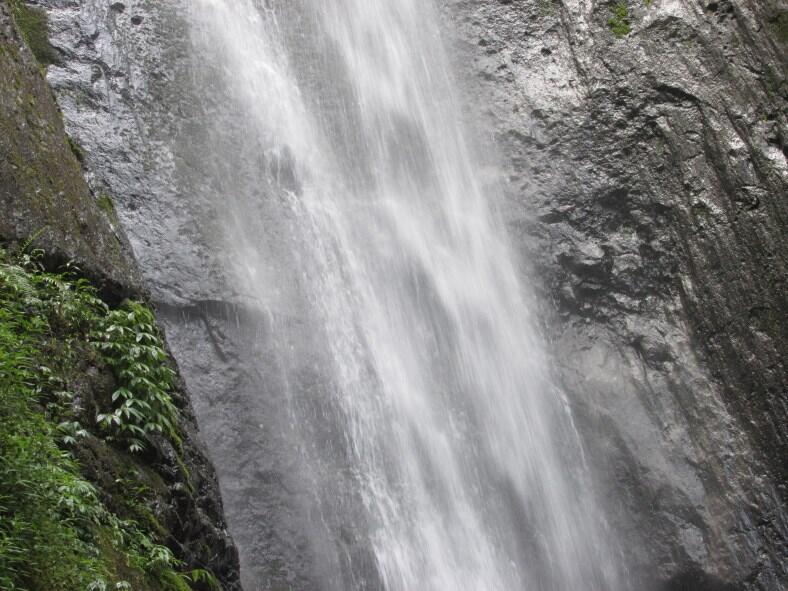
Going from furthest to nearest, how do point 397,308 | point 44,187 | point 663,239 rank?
point 663,239 → point 397,308 → point 44,187

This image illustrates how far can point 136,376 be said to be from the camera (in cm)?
438

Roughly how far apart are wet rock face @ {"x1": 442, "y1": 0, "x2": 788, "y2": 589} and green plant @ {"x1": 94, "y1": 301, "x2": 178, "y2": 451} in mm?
5718

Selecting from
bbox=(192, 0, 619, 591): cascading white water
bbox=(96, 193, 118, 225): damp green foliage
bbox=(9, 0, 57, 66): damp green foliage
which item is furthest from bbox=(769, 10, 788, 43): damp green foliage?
bbox=(96, 193, 118, 225): damp green foliage

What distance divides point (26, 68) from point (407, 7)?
23.7 ft

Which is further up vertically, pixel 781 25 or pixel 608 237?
pixel 781 25

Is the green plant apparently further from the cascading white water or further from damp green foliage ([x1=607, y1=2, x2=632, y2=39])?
damp green foliage ([x1=607, y1=2, x2=632, y2=39])

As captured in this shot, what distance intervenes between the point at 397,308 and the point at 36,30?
4.46 m

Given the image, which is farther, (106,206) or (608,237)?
(608,237)

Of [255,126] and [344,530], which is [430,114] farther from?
[344,530]

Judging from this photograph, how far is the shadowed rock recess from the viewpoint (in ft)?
23.4

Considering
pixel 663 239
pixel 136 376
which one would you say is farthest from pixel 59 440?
pixel 663 239

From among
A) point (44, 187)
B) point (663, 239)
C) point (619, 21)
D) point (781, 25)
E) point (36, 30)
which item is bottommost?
point (663, 239)

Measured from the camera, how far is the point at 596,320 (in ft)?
31.3

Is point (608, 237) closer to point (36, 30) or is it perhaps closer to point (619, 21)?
point (619, 21)
